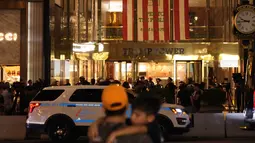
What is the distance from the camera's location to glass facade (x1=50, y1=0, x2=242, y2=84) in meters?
27.5

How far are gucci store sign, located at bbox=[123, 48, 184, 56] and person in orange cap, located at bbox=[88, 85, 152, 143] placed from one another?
23.0 meters

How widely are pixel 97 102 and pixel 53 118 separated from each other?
4.32 feet

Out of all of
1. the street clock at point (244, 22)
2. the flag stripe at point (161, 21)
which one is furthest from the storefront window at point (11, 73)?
the street clock at point (244, 22)

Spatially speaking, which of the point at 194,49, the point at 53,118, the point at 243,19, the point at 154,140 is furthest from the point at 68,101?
the point at 194,49

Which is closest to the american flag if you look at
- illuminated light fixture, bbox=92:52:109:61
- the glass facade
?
the glass facade

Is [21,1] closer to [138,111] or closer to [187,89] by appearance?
[187,89]

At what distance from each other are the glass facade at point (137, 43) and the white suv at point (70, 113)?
37.1 ft

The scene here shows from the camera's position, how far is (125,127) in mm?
4629

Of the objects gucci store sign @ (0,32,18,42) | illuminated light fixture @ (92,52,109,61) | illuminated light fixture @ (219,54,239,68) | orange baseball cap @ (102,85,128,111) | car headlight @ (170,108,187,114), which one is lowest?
car headlight @ (170,108,187,114)

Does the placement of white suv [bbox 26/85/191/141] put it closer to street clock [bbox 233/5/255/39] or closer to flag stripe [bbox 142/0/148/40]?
street clock [bbox 233/5/255/39]

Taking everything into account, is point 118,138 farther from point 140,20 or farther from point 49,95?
point 140,20

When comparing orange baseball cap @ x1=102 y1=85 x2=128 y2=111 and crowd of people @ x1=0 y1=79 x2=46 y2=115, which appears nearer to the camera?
orange baseball cap @ x1=102 y1=85 x2=128 y2=111

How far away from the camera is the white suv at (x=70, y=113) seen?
15547 mm

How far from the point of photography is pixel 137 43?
27.4 metres
